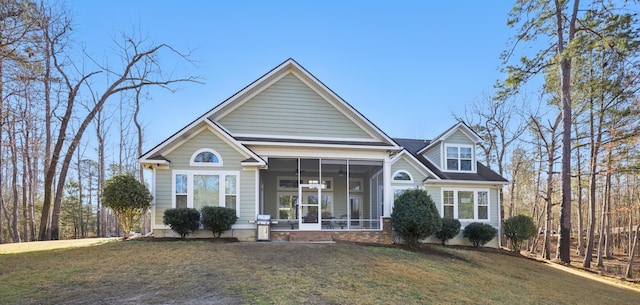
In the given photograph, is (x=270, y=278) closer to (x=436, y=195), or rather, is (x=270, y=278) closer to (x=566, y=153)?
(x=436, y=195)

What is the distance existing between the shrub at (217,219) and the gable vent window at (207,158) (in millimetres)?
1704

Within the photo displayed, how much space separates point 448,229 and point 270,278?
10.6m

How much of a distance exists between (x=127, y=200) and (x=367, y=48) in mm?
14681

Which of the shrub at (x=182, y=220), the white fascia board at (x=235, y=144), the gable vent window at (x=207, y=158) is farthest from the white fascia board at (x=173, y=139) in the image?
the shrub at (x=182, y=220)

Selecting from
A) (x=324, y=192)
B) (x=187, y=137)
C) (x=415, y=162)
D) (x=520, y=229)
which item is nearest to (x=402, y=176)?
(x=415, y=162)

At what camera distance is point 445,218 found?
16.0 meters

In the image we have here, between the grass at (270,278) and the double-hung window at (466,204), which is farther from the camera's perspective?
the double-hung window at (466,204)

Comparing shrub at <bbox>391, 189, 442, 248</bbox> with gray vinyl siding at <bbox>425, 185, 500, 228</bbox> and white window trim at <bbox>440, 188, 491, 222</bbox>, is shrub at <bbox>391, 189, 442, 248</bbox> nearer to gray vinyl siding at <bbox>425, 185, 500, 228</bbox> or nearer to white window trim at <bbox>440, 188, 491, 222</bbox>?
gray vinyl siding at <bbox>425, 185, 500, 228</bbox>

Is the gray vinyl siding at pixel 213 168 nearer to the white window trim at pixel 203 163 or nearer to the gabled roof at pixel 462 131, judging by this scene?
the white window trim at pixel 203 163

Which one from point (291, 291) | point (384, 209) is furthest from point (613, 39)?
point (291, 291)

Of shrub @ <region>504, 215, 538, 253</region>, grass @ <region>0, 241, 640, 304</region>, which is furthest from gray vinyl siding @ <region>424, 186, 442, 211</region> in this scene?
grass @ <region>0, 241, 640, 304</region>

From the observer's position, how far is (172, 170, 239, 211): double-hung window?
43.5ft

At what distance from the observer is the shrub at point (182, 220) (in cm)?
1241

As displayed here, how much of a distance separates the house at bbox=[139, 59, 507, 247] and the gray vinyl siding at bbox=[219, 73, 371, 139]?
4 cm
